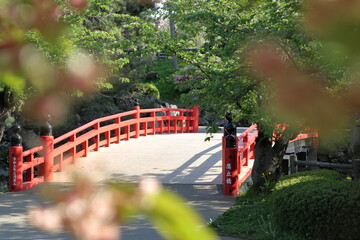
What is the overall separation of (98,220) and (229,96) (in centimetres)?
669

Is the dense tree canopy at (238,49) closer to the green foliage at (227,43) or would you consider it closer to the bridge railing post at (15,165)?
the green foliage at (227,43)

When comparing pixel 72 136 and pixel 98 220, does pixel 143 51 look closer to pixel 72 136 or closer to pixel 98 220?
pixel 72 136

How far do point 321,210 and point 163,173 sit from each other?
17.8ft

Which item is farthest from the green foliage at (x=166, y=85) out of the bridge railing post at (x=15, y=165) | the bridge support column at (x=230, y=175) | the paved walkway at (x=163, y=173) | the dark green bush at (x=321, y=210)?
the dark green bush at (x=321, y=210)

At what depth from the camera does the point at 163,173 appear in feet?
35.1

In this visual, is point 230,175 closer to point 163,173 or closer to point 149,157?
point 163,173

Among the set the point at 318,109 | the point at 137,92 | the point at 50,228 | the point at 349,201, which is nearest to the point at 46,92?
the point at 50,228

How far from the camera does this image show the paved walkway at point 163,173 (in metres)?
6.52

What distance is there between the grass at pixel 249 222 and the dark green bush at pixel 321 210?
15 cm

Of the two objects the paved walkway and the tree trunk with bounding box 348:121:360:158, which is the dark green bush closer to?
the paved walkway

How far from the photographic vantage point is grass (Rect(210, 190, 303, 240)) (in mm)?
6230

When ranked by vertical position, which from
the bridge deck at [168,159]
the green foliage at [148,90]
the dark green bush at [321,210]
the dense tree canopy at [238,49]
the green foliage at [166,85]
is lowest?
the dark green bush at [321,210]

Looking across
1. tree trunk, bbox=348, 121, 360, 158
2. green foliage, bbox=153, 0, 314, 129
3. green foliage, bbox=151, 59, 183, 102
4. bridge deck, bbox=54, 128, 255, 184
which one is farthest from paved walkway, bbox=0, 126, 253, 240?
green foliage, bbox=151, 59, 183, 102

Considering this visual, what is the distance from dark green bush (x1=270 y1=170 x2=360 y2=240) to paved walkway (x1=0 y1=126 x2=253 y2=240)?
2.80 feet
